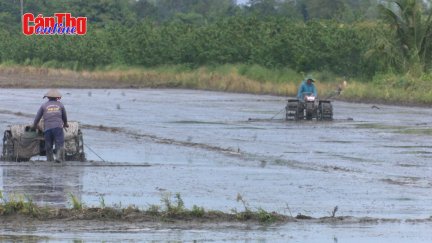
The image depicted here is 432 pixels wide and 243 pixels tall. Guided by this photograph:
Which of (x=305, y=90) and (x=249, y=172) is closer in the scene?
(x=249, y=172)

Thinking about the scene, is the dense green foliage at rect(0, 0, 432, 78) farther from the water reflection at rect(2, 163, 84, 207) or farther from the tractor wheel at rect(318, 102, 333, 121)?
the water reflection at rect(2, 163, 84, 207)

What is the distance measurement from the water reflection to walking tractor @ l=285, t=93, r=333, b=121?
1639 centimetres

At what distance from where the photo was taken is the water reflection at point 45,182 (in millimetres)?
17297

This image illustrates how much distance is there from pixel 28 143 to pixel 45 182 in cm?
340

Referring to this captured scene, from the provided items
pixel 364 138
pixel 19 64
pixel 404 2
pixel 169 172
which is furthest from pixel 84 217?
pixel 19 64

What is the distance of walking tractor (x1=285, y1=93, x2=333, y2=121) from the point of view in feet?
123

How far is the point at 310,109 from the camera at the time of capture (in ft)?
123

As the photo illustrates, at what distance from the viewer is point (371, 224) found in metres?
14.9

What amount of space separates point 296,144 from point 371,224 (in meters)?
13.9

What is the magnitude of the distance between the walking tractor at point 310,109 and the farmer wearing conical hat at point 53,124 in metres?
16.0

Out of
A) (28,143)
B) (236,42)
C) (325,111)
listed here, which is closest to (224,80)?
(236,42)

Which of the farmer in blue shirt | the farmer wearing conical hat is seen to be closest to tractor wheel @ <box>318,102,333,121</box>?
the farmer in blue shirt

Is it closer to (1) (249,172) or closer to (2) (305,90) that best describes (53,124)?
(1) (249,172)

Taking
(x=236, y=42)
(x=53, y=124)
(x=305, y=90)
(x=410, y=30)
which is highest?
(x=410, y=30)
